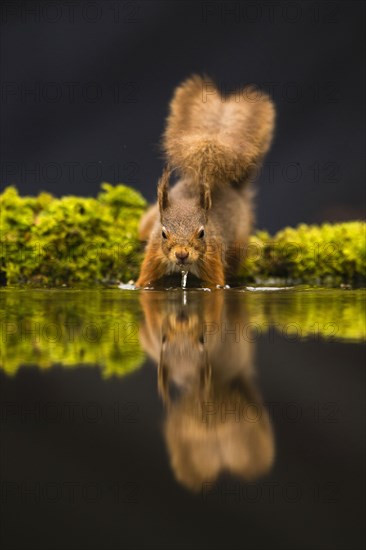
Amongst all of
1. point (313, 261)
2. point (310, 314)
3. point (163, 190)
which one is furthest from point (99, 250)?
point (310, 314)

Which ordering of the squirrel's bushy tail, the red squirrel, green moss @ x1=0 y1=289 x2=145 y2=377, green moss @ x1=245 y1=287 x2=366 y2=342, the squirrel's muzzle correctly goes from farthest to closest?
1. the squirrel's bushy tail
2. the red squirrel
3. the squirrel's muzzle
4. green moss @ x1=245 y1=287 x2=366 y2=342
5. green moss @ x1=0 y1=289 x2=145 y2=377

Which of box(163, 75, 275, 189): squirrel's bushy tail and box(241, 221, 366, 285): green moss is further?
box(241, 221, 366, 285): green moss

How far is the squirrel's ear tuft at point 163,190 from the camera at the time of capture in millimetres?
5230

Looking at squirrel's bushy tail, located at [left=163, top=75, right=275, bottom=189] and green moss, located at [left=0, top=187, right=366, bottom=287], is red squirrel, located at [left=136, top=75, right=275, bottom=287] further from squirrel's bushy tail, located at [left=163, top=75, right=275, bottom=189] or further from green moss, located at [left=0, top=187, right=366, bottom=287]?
green moss, located at [left=0, top=187, right=366, bottom=287]

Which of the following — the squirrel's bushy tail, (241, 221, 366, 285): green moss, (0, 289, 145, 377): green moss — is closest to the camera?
(0, 289, 145, 377): green moss

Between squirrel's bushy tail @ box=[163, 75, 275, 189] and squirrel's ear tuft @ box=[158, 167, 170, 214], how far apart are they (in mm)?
621

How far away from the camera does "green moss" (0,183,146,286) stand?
625 cm

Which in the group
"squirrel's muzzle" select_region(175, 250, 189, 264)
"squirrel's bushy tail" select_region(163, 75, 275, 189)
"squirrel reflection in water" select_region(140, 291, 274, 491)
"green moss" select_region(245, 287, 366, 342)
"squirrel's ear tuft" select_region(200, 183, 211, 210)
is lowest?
"squirrel reflection in water" select_region(140, 291, 274, 491)

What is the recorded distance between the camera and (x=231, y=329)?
2.70m

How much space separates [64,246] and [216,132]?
7.01ft

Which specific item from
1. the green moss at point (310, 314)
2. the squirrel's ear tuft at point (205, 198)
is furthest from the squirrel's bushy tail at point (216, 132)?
the green moss at point (310, 314)

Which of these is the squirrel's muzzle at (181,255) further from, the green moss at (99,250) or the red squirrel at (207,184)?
the green moss at (99,250)

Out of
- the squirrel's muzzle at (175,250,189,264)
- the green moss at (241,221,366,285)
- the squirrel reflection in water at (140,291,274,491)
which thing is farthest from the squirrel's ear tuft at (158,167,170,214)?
the squirrel reflection in water at (140,291,274,491)

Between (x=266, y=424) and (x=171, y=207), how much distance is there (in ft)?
13.5
